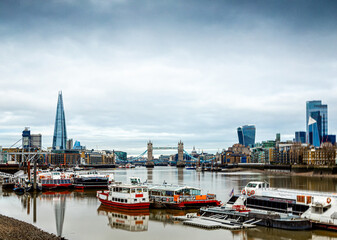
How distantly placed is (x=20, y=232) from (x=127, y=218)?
13175 mm

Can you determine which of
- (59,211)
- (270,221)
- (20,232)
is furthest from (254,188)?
(20,232)

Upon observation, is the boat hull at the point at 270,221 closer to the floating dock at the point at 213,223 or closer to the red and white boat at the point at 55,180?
the floating dock at the point at 213,223

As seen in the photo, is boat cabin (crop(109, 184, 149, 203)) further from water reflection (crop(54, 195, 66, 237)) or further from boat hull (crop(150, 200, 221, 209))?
water reflection (crop(54, 195, 66, 237))

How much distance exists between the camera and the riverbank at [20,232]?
30497mm

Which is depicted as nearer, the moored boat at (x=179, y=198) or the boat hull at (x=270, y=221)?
the boat hull at (x=270, y=221)

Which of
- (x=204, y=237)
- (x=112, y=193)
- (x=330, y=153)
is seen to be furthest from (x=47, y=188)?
(x=330, y=153)

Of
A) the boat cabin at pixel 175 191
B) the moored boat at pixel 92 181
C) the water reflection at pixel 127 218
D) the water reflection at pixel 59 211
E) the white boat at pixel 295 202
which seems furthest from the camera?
the moored boat at pixel 92 181

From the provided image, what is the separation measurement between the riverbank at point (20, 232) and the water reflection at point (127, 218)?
27.0 feet

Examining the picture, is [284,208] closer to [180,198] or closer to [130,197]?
[180,198]

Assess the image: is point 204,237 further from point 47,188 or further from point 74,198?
point 47,188

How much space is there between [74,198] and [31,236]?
1238 inches

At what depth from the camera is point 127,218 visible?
142 ft

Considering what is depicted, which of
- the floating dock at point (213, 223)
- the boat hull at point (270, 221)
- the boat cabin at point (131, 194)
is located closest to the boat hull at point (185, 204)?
the boat cabin at point (131, 194)

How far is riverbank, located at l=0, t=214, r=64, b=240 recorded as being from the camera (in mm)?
30497
